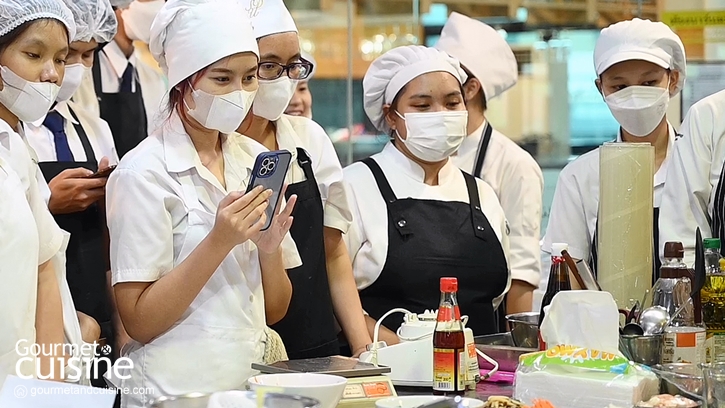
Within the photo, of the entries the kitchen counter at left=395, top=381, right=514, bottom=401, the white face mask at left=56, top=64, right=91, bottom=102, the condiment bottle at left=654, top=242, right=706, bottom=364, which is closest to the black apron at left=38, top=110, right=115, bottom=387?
the white face mask at left=56, top=64, right=91, bottom=102

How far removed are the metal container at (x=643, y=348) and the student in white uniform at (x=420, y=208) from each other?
724mm

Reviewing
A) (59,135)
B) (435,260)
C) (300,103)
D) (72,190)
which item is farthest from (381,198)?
(300,103)

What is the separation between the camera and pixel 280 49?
2.54 m

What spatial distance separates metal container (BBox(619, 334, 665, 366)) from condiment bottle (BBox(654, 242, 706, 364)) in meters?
0.01

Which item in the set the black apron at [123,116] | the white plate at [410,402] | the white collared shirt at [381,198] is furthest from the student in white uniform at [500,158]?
the white plate at [410,402]

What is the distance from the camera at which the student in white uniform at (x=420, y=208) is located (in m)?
2.75

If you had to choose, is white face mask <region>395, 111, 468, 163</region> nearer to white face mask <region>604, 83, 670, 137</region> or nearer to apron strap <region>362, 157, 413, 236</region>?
apron strap <region>362, 157, 413, 236</region>

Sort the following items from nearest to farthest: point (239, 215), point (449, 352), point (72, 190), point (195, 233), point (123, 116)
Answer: point (449, 352)
point (239, 215)
point (195, 233)
point (72, 190)
point (123, 116)

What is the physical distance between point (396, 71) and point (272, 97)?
56cm

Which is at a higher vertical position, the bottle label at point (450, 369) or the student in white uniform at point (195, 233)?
the student in white uniform at point (195, 233)

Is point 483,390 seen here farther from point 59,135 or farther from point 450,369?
point 59,135

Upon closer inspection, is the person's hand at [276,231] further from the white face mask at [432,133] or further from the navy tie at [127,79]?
the navy tie at [127,79]

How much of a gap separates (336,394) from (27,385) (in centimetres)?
49

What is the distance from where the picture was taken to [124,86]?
153 inches
